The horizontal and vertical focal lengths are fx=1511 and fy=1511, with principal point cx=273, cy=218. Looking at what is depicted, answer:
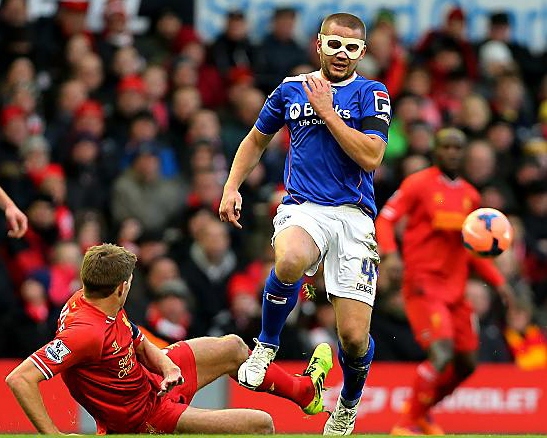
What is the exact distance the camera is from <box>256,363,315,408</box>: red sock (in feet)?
29.7

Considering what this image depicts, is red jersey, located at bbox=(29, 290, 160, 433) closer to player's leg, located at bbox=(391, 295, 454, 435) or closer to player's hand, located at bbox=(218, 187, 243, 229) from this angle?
player's hand, located at bbox=(218, 187, 243, 229)

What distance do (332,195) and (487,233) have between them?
2.61m

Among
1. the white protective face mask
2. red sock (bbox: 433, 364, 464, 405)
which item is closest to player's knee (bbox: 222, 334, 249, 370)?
the white protective face mask

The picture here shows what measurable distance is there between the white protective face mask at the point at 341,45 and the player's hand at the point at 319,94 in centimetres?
19

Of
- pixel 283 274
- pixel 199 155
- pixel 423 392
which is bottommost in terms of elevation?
pixel 423 392

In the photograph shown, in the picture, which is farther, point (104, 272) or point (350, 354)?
point (350, 354)

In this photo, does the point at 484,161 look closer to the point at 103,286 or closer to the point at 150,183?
the point at 150,183

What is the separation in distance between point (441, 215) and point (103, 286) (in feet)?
14.2

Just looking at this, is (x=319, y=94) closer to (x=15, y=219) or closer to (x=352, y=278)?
(x=352, y=278)

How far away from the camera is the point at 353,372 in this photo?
9.27 meters

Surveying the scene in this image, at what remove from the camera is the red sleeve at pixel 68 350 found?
26.6 ft

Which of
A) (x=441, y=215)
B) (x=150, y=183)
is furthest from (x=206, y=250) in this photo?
(x=441, y=215)

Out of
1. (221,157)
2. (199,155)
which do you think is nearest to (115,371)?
(199,155)

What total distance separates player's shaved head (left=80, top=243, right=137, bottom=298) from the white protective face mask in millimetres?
1762
